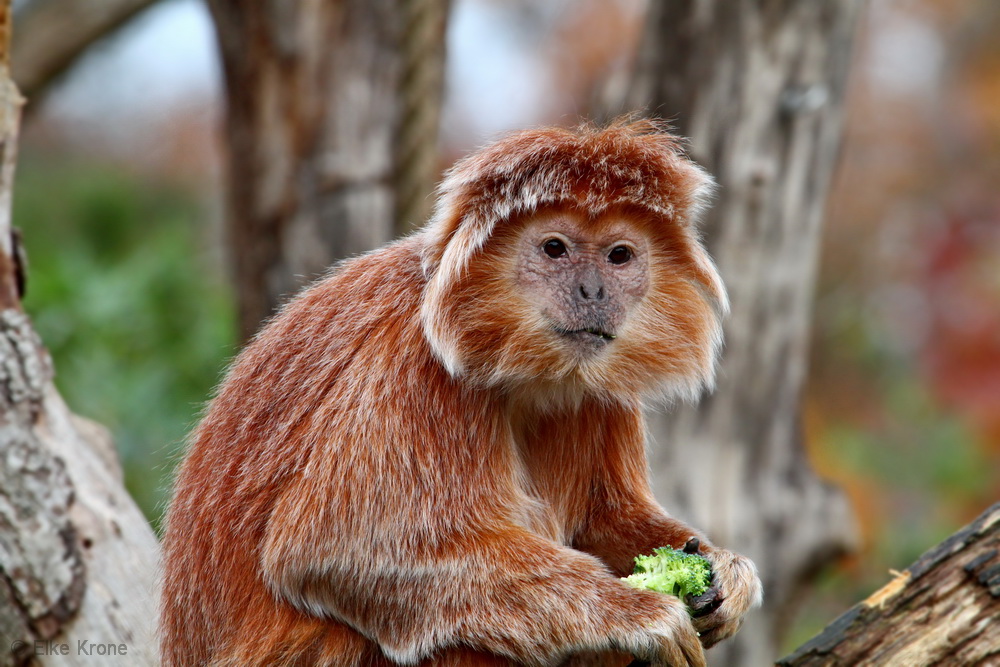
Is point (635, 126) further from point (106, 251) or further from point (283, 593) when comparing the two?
point (106, 251)

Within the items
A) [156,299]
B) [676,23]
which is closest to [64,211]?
[156,299]

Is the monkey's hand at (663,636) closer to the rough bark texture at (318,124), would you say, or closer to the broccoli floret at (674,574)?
the broccoli floret at (674,574)

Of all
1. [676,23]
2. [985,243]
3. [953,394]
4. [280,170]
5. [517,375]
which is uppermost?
[676,23]

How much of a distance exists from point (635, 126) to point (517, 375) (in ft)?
2.49

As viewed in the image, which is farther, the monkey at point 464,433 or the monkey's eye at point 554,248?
the monkey's eye at point 554,248

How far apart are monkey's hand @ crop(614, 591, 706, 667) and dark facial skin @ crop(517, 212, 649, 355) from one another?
62cm

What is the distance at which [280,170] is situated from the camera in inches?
164

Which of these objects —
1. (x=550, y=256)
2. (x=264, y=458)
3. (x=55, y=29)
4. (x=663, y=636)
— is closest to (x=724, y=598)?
(x=663, y=636)

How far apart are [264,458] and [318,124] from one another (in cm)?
199

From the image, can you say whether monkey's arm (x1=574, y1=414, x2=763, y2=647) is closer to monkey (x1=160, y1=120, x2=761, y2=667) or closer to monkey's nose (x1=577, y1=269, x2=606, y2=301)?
monkey (x1=160, y1=120, x2=761, y2=667)

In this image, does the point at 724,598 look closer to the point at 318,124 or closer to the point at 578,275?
the point at 578,275

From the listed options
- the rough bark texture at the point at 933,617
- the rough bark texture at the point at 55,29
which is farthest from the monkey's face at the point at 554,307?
the rough bark texture at the point at 55,29

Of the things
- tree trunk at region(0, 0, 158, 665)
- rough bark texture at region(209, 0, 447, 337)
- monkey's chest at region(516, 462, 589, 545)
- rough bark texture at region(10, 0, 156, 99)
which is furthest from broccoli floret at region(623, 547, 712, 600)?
rough bark texture at region(10, 0, 156, 99)

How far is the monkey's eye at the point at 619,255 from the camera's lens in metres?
2.55
